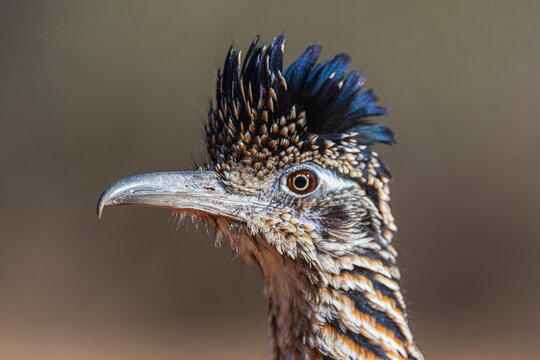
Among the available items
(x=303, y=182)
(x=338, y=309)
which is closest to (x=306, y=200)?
(x=303, y=182)

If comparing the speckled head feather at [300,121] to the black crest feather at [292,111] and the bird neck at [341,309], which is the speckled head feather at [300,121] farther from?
the bird neck at [341,309]

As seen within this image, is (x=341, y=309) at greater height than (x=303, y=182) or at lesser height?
lesser

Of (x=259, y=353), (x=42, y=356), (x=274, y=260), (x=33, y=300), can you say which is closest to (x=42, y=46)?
(x=33, y=300)

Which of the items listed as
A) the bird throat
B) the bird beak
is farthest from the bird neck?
the bird beak

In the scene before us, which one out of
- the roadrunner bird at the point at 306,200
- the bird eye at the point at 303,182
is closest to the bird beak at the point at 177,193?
the roadrunner bird at the point at 306,200

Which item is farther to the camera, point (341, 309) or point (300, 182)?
point (300, 182)

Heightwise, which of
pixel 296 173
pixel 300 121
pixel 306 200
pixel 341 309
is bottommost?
pixel 341 309

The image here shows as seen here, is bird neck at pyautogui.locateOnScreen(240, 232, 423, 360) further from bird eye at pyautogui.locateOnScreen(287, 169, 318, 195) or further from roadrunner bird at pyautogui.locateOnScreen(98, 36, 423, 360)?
bird eye at pyautogui.locateOnScreen(287, 169, 318, 195)

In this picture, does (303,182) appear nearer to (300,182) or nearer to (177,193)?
(300,182)
